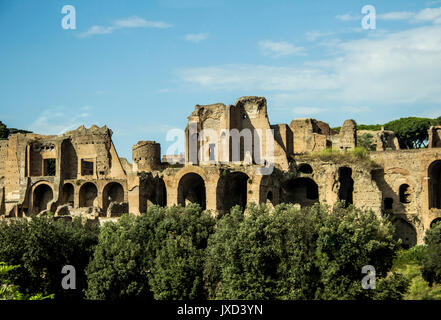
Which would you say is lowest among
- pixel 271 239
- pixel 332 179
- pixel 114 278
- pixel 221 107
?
pixel 114 278

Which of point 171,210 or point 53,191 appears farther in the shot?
point 53,191

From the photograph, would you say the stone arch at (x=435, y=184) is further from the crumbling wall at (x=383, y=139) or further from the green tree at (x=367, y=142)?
the green tree at (x=367, y=142)

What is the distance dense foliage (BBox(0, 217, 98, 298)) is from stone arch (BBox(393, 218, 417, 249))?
17.6 metres

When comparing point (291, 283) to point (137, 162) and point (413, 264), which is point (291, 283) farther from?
point (137, 162)

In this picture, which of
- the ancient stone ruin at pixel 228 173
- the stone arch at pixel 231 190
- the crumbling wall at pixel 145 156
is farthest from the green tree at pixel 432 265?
the crumbling wall at pixel 145 156

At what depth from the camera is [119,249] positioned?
2866 cm

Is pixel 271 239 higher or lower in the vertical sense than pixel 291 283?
higher

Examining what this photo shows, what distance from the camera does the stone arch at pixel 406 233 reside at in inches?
1462

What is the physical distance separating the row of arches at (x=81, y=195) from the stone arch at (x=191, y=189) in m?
6.00

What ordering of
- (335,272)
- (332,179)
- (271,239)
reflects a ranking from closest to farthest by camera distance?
1. (335,272)
2. (271,239)
3. (332,179)

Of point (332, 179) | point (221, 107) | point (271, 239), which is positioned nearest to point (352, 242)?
point (271, 239)

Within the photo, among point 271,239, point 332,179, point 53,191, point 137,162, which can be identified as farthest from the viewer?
point 53,191

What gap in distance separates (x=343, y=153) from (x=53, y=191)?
1948cm

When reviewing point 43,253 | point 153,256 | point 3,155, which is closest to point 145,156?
point 153,256
